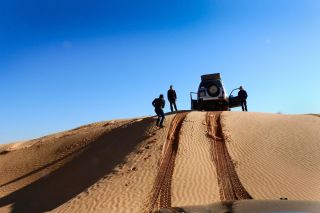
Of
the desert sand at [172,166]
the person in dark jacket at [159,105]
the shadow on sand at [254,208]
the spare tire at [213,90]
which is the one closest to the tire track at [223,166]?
the desert sand at [172,166]

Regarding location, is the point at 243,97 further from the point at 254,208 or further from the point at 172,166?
the point at 254,208

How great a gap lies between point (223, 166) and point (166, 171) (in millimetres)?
2396

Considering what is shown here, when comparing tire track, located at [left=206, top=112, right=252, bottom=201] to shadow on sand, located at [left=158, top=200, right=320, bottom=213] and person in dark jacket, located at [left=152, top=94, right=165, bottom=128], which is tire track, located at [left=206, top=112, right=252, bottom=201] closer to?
person in dark jacket, located at [left=152, top=94, right=165, bottom=128]

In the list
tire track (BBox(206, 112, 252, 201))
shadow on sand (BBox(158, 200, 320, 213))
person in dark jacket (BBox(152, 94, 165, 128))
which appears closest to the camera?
shadow on sand (BBox(158, 200, 320, 213))

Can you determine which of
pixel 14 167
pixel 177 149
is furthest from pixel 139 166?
pixel 14 167

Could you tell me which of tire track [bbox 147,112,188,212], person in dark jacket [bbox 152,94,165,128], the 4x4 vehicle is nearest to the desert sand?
tire track [bbox 147,112,188,212]

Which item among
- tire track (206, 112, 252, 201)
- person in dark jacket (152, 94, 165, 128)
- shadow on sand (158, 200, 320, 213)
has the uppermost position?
person in dark jacket (152, 94, 165, 128)

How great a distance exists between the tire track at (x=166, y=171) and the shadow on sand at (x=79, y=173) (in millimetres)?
1567

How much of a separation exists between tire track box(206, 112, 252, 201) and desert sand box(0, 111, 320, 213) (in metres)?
0.04

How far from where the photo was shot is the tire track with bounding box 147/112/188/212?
15.0 m

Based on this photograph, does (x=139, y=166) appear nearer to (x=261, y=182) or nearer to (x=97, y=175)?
(x=97, y=175)

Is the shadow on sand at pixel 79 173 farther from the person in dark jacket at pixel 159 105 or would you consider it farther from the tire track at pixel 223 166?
the tire track at pixel 223 166

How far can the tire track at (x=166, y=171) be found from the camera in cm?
1496

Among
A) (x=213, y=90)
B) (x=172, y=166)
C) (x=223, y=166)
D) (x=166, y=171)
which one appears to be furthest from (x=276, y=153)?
(x=213, y=90)
